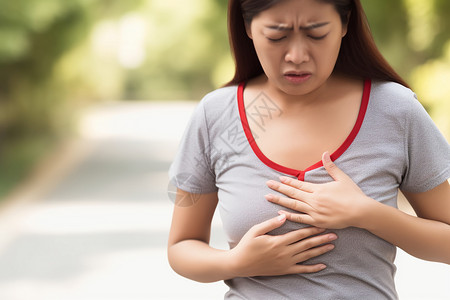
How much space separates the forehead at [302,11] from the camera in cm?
175

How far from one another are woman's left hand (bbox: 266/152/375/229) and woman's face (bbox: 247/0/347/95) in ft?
0.65

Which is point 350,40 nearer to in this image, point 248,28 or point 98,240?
point 248,28

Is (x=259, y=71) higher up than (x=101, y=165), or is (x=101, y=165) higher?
(x=101, y=165)

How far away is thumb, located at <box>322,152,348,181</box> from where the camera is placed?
5.95 feet

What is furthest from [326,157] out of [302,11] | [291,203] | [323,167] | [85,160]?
[85,160]

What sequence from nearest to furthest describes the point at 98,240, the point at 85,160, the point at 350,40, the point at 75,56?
the point at 350,40 < the point at 98,240 < the point at 85,160 < the point at 75,56

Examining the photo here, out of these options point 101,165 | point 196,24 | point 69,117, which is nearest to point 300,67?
point 101,165

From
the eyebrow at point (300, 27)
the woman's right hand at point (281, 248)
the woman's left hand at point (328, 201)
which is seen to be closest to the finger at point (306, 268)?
the woman's right hand at point (281, 248)

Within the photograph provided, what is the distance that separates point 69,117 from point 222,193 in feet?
56.9

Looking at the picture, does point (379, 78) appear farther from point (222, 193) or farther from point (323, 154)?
point (222, 193)

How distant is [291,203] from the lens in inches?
72.1

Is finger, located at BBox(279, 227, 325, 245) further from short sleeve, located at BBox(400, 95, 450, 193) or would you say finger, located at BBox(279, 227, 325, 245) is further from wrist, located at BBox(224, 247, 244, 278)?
short sleeve, located at BBox(400, 95, 450, 193)

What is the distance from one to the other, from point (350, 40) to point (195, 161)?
0.52 m

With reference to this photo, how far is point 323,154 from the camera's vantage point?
1.83 meters
